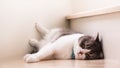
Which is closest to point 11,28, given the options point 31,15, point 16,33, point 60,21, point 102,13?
point 16,33

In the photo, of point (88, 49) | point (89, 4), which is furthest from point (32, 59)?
point (89, 4)

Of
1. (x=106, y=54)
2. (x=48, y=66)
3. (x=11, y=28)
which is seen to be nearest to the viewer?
(x=48, y=66)

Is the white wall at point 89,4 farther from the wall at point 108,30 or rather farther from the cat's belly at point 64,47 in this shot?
the cat's belly at point 64,47

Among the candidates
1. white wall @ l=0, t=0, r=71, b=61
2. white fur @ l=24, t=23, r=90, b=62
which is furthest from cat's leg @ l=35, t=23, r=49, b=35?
white fur @ l=24, t=23, r=90, b=62

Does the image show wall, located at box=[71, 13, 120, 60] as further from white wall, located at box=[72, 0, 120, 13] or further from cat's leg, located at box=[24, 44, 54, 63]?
cat's leg, located at box=[24, 44, 54, 63]

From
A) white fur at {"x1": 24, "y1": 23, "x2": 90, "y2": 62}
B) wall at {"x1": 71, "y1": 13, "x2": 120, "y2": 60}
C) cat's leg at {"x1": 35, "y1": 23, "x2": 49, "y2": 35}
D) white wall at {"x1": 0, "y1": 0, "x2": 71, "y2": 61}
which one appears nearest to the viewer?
wall at {"x1": 71, "y1": 13, "x2": 120, "y2": 60}

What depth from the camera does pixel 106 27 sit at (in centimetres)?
147

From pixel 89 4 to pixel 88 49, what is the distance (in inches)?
19.4

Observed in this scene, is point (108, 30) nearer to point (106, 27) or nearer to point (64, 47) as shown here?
point (106, 27)

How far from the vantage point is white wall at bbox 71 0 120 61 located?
138 centimetres

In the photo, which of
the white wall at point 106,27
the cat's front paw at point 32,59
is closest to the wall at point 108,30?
the white wall at point 106,27

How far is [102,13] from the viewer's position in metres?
1.49

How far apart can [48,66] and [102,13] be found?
1.67ft

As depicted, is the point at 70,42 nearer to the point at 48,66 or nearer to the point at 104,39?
the point at 104,39
